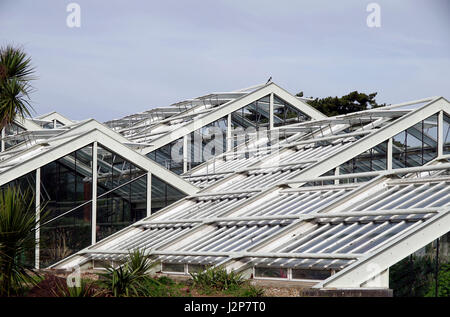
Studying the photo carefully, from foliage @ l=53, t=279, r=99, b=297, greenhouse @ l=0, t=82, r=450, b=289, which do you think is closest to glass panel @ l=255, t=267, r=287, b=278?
greenhouse @ l=0, t=82, r=450, b=289

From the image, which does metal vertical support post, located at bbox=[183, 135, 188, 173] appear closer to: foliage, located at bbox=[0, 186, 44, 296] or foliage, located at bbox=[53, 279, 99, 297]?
foliage, located at bbox=[0, 186, 44, 296]

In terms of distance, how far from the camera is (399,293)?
19375 millimetres

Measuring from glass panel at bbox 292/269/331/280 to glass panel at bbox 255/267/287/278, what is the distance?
0.38 metres

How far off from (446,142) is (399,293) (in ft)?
58.0

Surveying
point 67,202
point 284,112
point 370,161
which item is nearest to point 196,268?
point 67,202

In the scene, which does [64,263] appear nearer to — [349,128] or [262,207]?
[262,207]

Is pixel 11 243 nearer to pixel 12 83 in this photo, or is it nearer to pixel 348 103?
pixel 12 83

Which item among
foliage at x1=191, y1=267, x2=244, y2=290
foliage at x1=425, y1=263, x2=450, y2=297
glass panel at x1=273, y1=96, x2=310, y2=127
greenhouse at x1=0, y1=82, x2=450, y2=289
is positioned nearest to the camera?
foliage at x1=425, y1=263, x2=450, y2=297

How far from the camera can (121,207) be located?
31.3 meters

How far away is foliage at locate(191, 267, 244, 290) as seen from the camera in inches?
797
